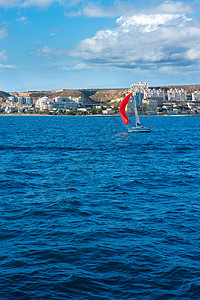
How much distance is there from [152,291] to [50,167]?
24.4 meters

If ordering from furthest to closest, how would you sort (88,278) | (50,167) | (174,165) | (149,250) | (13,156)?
(13,156)
(174,165)
(50,167)
(149,250)
(88,278)

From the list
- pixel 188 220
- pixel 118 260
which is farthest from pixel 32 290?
pixel 188 220

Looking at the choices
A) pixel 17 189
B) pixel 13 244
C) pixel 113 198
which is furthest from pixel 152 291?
pixel 17 189

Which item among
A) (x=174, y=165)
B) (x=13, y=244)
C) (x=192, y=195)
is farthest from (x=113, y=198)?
(x=174, y=165)

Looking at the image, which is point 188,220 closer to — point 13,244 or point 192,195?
point 192,195

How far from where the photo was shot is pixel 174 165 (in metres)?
37.6

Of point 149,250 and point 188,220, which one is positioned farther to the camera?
point 188,220

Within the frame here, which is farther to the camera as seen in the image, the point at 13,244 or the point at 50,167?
the point at 50,167

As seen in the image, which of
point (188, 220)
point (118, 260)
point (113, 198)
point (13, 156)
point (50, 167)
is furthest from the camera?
point (13, 156)

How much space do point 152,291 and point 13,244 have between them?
6.48 meters

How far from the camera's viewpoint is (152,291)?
1146 cm

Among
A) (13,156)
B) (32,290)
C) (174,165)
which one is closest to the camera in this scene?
(32,290)

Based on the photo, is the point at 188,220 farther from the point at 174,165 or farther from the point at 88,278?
the point at 174,165

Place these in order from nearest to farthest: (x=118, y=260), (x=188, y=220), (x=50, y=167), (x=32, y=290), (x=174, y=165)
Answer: (x=32, y=290) → (x=118, y=260) → (x=188, y=220) → (x=50, y=167) → (x=174, y=165)
